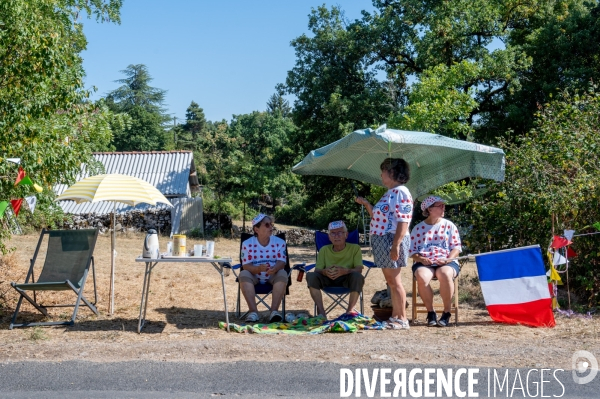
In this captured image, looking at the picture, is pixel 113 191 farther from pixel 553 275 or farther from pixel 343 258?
pixel 553 275

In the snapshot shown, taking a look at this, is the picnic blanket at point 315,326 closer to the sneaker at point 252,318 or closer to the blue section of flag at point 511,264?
the sneaker at point 252,318

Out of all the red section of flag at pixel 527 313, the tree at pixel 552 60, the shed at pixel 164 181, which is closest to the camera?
the red section of flag at pixel 527 313

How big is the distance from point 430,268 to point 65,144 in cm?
431

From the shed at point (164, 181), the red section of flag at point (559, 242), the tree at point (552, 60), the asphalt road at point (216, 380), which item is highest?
the tree at point (552, 60)

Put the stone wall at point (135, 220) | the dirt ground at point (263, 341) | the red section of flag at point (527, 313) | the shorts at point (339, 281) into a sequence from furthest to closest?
1. the stone wall at point (135, 220)
2. the shorts at point (339, 281)
3. the red section of flag at point (527, 313)
4. the dirt ground at point (263, 341)

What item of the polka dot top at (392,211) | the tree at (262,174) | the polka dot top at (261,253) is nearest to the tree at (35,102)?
the polka dot top at (261,253)

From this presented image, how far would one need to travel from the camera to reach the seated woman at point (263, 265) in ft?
22.7

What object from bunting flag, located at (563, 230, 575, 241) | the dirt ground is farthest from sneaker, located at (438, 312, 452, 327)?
bunting flag, located at (563, 230, 575, 241)

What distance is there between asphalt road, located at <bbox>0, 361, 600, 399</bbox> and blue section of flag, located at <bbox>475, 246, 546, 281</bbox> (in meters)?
2.09

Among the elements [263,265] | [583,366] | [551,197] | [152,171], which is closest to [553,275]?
[551,197]

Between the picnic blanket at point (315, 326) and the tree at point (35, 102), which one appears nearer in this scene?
the picnic blanket at point (315, 326)

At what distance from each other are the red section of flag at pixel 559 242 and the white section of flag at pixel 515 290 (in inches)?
22.6

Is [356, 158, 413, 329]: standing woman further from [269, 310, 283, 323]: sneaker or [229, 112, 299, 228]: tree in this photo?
[229, 112, 299, 228]: tree

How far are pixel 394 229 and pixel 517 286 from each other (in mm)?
1458
